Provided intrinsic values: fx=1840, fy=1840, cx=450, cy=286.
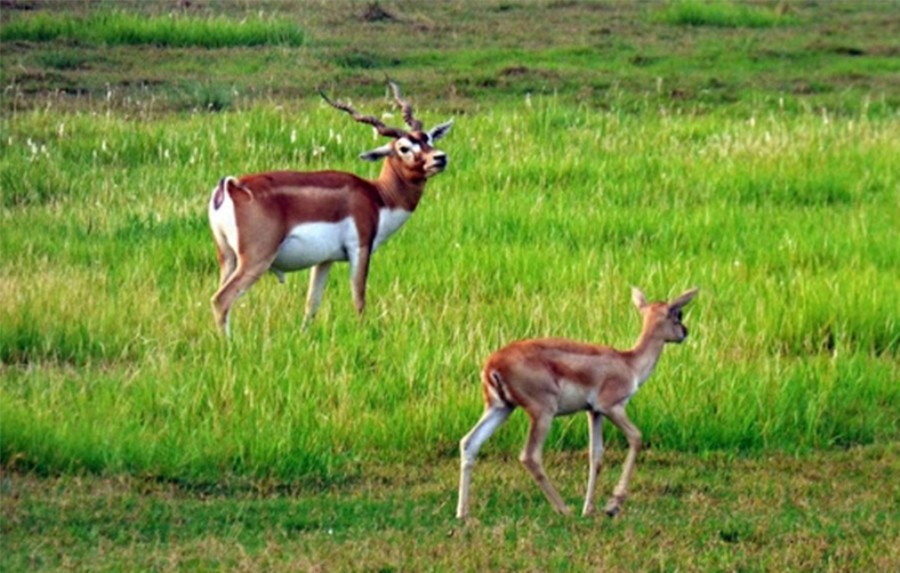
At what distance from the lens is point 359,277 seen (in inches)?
360

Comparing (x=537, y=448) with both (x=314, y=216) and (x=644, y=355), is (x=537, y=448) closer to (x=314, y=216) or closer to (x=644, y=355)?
(x=644, y=355)

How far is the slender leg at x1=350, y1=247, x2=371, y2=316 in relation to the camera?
30.0 feet

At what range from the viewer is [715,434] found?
770cm

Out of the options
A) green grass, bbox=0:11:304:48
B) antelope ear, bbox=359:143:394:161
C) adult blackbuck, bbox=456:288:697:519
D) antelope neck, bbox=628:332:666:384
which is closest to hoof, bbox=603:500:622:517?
adult blackbuck, bbox=456:288:697:519

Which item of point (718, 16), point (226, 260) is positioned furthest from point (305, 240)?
point (718, 16)

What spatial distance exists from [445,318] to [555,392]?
9.13 feet

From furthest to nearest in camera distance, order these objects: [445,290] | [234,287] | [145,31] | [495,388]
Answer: [145,31], [445,290], [234,287], [495,388]

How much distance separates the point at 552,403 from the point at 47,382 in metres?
2.54

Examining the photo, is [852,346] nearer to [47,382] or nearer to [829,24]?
[47,382]

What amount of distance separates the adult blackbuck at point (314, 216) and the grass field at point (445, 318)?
0.81ft

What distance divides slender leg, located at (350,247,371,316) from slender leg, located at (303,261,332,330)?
0.19 metres

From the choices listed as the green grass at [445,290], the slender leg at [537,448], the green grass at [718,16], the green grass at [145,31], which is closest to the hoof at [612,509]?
the slender leg at [537,448]

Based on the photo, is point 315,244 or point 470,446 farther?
point 315,244

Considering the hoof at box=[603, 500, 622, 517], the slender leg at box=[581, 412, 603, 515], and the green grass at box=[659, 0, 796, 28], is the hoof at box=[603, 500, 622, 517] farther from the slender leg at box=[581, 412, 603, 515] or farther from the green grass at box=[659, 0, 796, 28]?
the green grass at box=[659, 0, 796, 28]
